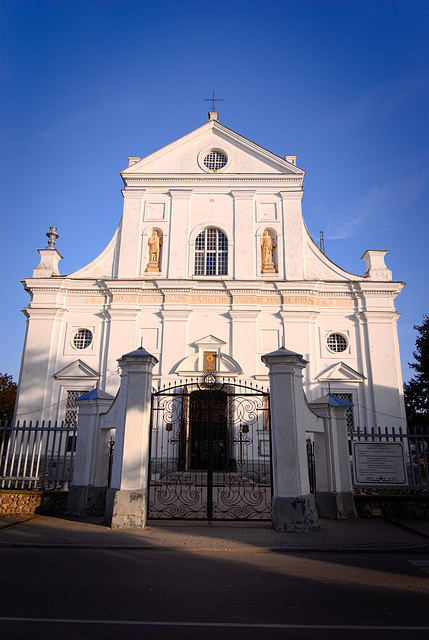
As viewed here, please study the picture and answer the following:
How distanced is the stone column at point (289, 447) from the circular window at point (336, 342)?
36.4ft

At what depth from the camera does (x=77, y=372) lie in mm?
19812

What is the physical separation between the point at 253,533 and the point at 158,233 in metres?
16.0

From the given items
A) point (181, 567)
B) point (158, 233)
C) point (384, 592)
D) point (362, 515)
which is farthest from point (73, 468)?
point (158, 233)

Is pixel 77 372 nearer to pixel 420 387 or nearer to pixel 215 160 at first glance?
pixel 215 160

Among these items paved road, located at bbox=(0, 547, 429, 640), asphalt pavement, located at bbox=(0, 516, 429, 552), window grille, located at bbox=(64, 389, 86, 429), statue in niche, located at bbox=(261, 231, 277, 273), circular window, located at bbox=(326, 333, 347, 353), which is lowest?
paved road, located at bbox=(0, 547, 429, 640)

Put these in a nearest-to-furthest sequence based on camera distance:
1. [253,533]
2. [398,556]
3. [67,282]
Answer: [398,556]
[253,533]
[67,282]

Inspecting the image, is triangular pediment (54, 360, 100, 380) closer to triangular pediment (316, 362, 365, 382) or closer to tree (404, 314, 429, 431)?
triangular pediment (316, 362, 365, 382)

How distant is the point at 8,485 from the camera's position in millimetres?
12344

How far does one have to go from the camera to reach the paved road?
418 cm

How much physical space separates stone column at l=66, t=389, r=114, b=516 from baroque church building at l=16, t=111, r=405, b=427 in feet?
27.9

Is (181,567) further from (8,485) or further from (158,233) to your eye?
(158,233)

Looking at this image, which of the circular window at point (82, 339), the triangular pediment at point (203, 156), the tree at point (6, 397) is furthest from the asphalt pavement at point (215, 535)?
the tree at point (6, 397)

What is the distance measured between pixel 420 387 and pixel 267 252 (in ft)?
50.1

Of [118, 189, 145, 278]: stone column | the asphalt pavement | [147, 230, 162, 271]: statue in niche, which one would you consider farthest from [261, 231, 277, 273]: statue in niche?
the asphalt pavement
